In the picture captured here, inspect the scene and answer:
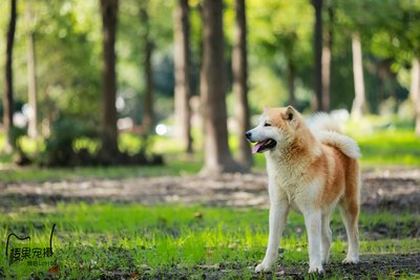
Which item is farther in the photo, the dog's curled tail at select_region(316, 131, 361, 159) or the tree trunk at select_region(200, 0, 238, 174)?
the tree trunk at select_region(200, 0, 238, 174)

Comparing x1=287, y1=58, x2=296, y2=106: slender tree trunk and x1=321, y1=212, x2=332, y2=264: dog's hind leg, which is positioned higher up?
x1=287, y1=58, x2=296, y2=106: slender tree trunk

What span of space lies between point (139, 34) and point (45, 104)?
6414mm

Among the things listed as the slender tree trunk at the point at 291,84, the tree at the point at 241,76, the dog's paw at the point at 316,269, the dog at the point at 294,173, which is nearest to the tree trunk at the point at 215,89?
the tree at the point at 241,76

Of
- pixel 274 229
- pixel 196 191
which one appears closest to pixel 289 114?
pixel 274 229

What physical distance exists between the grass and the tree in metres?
8.08

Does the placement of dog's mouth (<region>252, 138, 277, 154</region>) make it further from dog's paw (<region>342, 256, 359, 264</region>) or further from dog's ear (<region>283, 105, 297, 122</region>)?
dog's paw (<region>342, 256, 359, 264</region>)

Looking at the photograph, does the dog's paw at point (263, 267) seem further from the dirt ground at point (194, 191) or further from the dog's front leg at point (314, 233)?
the dirt ground at point (194, 191)

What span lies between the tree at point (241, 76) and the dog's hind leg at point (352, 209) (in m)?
12.8

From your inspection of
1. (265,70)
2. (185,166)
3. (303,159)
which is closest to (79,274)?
(303,159)

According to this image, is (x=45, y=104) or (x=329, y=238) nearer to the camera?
(x=329, y=238)

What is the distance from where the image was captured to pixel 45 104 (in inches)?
1639

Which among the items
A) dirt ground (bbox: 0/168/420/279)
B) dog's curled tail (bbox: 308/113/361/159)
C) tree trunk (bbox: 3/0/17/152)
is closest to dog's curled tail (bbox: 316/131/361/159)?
dog's curled tail (bbox: 308/113/361/159)

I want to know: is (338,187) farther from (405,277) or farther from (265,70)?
(265,70)

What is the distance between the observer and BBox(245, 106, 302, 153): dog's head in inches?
314
